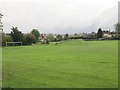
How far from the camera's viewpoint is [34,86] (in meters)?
12.0

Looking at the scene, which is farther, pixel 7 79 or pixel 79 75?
pixel 79 75

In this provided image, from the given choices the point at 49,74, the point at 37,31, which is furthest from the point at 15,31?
the point at 49,74

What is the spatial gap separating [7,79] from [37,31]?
363 feet

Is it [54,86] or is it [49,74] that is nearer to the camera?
[54,86]

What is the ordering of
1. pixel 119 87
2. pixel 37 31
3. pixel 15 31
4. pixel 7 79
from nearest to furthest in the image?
pixel 119 87 → pixel 7 79 → pixel 15 31 → pixel 37 31

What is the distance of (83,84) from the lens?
12.3m

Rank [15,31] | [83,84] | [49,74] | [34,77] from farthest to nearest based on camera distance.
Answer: [15,31]
[49,74]
[34,77]
[83,84]

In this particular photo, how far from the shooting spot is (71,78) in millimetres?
14070

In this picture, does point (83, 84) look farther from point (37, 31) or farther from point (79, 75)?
point (37, 31)

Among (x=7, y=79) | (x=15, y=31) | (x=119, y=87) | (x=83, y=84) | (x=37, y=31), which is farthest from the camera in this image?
(x=37, y=31)

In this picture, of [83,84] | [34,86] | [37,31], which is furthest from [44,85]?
[37,31]

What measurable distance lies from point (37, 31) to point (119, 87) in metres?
113

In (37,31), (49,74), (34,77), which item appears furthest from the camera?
(37,31)

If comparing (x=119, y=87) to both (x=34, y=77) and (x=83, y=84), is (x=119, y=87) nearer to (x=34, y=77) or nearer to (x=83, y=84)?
(x=83, y=84)
